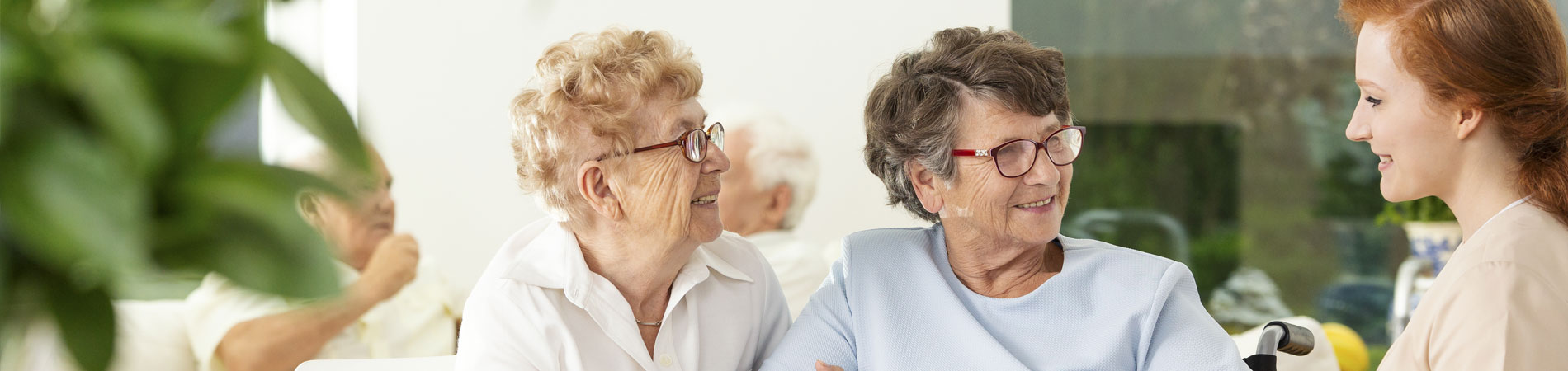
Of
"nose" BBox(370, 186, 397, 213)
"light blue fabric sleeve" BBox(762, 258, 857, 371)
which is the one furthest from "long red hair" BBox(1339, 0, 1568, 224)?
"nose" BBox(370, 186, 397, 213)

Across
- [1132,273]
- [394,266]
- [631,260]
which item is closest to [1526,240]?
[1132,273]

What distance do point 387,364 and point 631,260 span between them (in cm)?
55

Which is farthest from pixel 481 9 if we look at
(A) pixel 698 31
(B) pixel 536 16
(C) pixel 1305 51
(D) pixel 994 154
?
(B) pixel 536 16

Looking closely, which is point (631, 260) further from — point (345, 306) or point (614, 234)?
point (345, 306)

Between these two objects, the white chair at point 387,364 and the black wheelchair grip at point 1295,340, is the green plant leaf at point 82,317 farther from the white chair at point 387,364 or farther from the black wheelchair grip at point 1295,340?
the white chair at point 387,364

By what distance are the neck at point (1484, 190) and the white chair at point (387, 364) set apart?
1.61 m

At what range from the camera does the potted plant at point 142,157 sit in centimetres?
13

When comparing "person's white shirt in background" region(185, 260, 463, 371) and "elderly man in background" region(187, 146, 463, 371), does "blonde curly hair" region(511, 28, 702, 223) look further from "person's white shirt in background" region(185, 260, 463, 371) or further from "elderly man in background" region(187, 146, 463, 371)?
"person's white shirt in background" region(185, 260, 463, 371)

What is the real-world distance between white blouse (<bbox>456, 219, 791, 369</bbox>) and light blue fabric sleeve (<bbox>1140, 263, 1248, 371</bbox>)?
0.65 meters

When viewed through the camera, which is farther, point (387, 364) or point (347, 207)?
point (387, 364)

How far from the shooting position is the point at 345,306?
0.51 ft

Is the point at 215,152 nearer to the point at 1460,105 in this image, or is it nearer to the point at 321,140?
the point at 321,140

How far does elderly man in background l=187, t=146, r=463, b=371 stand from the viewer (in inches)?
5.8

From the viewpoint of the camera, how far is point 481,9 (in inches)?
186
